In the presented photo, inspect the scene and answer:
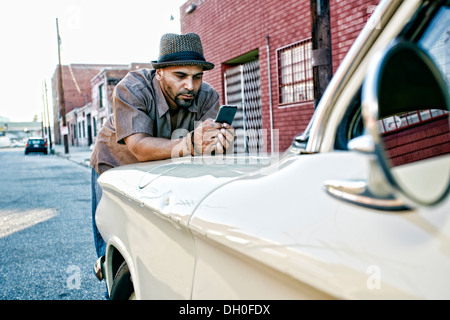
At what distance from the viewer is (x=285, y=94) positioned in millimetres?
9805

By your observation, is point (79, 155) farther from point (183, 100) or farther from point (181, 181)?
point (181, 181)

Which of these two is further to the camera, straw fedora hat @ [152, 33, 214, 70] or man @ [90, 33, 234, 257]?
straw fedora hat @ [152, 33, 214, 70]

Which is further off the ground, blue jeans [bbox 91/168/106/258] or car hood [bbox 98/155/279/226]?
car hood [bbox 98/155/279/226]

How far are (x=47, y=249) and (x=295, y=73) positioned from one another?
6372mm

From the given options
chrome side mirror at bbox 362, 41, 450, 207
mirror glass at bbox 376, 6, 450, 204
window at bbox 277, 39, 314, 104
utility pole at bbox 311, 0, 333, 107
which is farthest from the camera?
window at bbox 277, 39, 314, 104

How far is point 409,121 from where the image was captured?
129cm

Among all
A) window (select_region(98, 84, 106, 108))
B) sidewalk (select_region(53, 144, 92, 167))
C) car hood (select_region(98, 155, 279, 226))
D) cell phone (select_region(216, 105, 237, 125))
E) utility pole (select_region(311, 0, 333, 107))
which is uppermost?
window (select_region(98, 84, 106, 108))

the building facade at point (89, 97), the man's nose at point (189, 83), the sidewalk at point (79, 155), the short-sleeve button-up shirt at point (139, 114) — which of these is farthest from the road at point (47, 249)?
the building facade at point (89, 97)

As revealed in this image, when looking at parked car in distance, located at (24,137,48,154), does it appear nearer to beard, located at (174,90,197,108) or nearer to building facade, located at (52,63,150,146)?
building facade, located at (52,63,150,146)

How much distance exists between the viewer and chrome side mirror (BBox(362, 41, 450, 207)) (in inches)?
21.1

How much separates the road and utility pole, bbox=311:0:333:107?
10.8 feet

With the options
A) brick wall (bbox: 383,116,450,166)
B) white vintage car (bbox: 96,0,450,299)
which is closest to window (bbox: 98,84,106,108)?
white vintage car (bbox: 96,0,450,299)

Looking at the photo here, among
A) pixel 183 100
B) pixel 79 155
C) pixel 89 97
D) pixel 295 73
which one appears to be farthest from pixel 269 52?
pixel 89 97
